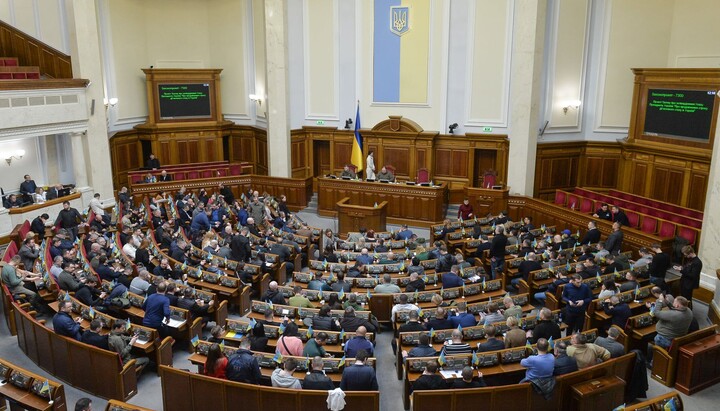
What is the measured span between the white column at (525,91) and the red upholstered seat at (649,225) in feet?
14.0

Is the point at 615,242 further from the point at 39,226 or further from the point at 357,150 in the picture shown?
the point at 39,226

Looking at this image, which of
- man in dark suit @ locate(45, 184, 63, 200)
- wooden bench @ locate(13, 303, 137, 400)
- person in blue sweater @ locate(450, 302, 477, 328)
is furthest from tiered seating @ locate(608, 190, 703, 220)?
man in dark suit @ locate(45, 184, 63, 200)

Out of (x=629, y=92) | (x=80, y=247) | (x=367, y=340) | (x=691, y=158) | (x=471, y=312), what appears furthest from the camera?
(x=629, y=92)

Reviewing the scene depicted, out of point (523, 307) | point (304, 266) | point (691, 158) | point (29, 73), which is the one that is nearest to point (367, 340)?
point (523, 307)

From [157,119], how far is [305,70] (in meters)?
6.20

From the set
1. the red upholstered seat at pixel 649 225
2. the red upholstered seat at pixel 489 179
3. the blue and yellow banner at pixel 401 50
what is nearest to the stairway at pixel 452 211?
the red upholstered seat at pixel 489 179

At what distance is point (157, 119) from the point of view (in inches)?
863

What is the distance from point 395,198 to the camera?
17672 millimetres

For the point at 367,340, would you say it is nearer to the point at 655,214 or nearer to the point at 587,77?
the point at 655,214

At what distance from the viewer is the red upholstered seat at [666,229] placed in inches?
517

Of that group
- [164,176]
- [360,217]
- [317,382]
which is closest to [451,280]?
[317,382]

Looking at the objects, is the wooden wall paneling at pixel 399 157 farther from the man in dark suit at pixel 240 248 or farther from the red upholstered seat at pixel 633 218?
the man in dark suit at pixel 240 248

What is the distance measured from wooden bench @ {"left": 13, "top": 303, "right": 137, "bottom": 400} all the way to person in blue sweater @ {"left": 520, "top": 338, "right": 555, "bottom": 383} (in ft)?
18.0

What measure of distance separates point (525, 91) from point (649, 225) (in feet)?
18.6
